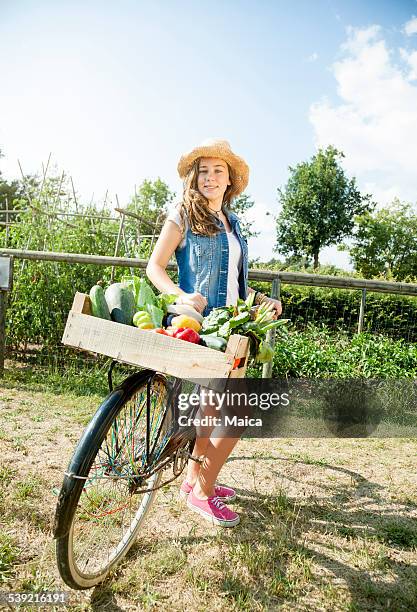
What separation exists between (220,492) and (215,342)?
1.38 meters

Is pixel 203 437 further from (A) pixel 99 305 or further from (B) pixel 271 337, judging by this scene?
(B) pixel 271 337

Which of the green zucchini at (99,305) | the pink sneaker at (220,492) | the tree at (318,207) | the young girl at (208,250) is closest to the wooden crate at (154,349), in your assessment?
the green zucchini at (99,305)

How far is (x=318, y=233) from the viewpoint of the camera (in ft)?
144

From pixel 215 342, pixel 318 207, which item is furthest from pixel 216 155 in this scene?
pixel 318 207

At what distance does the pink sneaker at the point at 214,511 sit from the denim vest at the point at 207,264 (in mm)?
956

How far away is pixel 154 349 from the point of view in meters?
1.52

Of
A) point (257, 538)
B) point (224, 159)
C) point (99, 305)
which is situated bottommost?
point (257, 538)

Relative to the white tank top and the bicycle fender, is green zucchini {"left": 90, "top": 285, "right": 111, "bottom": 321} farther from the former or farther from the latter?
the white tank top

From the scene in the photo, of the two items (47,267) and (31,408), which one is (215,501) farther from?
(47,267)

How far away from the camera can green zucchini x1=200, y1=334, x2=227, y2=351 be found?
5.00ft

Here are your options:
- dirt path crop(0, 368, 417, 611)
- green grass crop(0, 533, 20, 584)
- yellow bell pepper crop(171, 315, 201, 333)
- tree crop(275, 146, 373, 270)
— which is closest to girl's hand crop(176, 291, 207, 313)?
yellow bell pepper crop(171, 315, 201, 333)

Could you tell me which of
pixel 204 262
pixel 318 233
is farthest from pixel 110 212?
pixel 318 233

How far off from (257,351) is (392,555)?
128 cm

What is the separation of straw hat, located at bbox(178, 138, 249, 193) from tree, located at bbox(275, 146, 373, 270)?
4110cm
